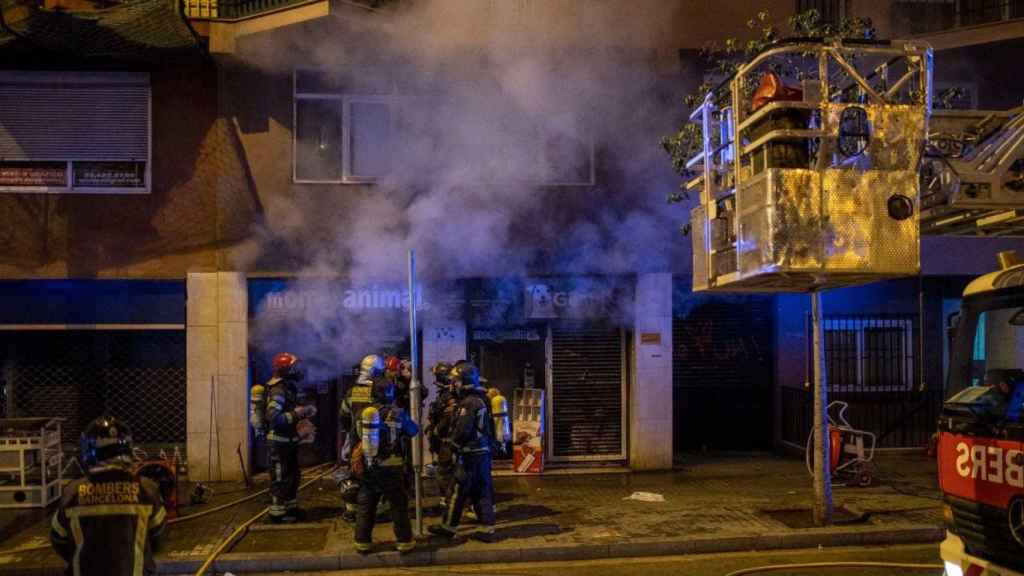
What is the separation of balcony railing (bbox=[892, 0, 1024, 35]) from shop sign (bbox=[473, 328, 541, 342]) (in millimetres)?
6786

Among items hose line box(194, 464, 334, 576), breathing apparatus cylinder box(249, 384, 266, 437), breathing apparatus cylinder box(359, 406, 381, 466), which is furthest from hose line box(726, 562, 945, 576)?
breathing apparatus cylinder box(249, 384, 266, 437)

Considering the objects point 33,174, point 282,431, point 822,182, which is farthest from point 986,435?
point 33,174

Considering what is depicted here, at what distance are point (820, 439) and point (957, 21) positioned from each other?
23.3ft

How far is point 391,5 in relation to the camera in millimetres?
10406

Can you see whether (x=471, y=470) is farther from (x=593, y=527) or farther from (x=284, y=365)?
(x=284, y=365)

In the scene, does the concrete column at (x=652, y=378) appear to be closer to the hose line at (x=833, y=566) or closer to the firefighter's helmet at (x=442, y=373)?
the firefighter's helmet at (x=442, y=373)

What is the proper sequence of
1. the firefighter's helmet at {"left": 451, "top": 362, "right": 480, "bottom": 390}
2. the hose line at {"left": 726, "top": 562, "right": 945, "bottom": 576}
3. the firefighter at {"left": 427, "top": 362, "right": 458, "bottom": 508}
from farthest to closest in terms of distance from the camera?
1. the firefighter at {"left": 427, "top": 362, "right": 458, "bottom": 508}
2. the firefighter's helmet at {"left": 451, "top": 362, "right": 480, "bottom": 390}
3. the hose line at {"left": 726, "top": 562, "right": 945, "bottom": 576}

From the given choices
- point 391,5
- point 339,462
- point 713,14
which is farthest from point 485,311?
point 713,14

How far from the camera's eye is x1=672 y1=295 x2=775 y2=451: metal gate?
41.5 feet

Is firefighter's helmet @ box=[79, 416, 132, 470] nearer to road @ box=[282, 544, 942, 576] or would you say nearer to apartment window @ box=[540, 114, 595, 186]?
road @ box=[282, 544, 942, 576]

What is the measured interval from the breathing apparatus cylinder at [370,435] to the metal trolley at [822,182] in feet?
11.3

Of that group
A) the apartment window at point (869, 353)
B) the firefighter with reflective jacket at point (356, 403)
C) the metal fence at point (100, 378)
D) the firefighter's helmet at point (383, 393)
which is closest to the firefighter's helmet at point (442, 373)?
the firefighter with reflective jacket at point (356, 403)

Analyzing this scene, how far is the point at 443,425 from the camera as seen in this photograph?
870 cm

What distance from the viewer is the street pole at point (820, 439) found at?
837 cm
